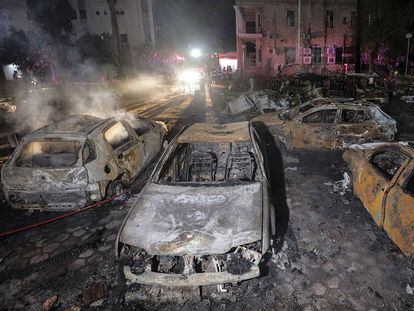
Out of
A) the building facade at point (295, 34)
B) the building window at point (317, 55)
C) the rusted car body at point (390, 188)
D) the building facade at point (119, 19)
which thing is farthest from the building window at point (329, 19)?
the rusted car body at point (390, 188)

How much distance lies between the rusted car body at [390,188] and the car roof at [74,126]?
511 centimetres

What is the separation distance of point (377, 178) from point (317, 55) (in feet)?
98.3

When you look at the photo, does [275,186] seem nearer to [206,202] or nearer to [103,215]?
[206,202]

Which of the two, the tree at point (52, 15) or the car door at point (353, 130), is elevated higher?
the tree at point (52, 15)

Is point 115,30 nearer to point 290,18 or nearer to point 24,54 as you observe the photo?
point 24,54

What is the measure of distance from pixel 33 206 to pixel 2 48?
34293 millimetres

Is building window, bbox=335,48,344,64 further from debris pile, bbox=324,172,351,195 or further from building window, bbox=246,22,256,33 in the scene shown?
debris pile, bbox=324,172,351,195

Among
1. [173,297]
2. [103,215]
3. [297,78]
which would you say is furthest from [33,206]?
[297,78]

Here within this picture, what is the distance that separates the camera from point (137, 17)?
4612 centimetres

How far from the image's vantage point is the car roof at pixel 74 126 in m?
5.75

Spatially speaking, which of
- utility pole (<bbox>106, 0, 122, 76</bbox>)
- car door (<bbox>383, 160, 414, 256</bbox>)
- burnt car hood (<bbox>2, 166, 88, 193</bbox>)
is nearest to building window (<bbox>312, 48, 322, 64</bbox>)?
utility pole (<bbox>106, 0, 122, 76</bbox>)

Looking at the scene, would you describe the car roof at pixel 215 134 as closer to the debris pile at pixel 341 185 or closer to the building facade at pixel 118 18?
the debris pile at pixel 341 185

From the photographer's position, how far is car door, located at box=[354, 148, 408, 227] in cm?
442

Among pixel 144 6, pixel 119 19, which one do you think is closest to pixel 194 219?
pixel 119 19
